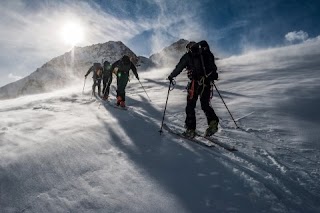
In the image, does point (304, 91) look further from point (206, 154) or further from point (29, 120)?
point (29, 120)

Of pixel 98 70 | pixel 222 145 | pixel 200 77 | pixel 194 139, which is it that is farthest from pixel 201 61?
pixel 98 70

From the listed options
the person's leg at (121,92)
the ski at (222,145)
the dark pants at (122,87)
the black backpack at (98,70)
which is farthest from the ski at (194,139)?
the black backpack at (98,70)

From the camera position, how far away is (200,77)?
7.21m

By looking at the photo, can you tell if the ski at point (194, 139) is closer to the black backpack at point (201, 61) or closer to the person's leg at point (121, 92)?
the black backpack at point (201, 61)

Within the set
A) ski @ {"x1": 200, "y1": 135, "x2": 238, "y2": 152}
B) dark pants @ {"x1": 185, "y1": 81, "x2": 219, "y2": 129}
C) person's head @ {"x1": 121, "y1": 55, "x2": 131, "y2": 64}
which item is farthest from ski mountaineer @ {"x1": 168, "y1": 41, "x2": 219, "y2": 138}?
person's head @ {"x1": 121, "y1": 55, "x2": 131, "y2": 64}

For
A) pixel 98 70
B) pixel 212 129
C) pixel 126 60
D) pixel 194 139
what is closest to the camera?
pixel 194 139

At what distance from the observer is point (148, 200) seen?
12.6 feet

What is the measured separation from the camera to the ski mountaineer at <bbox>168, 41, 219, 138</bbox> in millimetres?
7125

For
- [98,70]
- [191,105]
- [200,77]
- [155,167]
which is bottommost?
[155,167]

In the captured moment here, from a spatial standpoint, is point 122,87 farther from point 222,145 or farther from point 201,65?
point 222,145

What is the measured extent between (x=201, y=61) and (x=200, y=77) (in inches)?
13.8

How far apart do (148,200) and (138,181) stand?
54 cm

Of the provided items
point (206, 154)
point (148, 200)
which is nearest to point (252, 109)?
point (206, 154)

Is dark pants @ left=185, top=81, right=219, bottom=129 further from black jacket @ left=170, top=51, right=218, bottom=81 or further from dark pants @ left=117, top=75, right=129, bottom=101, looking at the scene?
dark pants @ left=117, top=75, right=129, bottom=101
